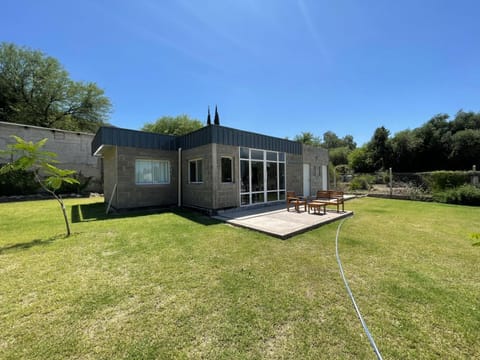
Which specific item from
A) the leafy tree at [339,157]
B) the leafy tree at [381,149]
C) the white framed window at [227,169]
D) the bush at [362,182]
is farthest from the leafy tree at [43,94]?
the leafy tree at [339,157]

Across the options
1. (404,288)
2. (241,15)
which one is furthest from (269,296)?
(241,15)

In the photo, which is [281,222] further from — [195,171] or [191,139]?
[191,139]

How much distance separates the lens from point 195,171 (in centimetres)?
956

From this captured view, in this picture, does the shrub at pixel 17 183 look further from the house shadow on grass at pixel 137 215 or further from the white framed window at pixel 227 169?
the white framed window at pixel 227 169

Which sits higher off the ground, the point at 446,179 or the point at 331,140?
the point at 331,140

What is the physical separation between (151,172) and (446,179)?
55.6 ft


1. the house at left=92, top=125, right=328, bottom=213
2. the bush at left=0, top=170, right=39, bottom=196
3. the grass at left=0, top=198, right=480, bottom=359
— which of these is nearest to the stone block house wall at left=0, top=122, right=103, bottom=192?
the bush at left=0, top=170, right=39, bottom=196

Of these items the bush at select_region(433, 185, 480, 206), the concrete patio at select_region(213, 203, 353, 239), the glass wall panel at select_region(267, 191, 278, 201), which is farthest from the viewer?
the bush at select_region(433, 185, 480, 206)

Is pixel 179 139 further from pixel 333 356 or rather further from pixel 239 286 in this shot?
pixel 333 356

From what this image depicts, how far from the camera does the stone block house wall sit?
1465cm

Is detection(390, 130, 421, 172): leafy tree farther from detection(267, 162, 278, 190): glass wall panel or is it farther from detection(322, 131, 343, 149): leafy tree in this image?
detection(322, 131, 343, 149): leafy tree

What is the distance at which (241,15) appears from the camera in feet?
26.9

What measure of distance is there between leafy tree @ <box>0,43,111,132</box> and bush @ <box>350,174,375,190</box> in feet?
98.2

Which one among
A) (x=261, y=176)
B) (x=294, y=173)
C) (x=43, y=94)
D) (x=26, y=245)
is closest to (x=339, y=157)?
(x=294, y=173)
